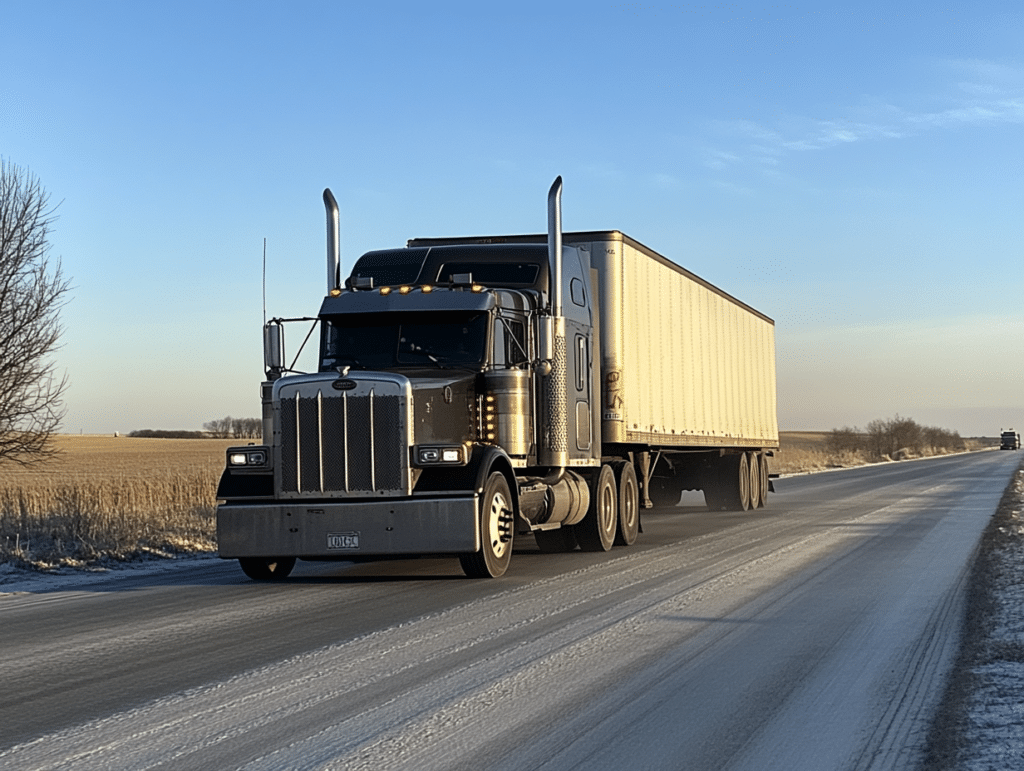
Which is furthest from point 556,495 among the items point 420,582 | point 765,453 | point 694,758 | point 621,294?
point 765,453

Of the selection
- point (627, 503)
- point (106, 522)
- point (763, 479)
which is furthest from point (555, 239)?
point (763, 479)

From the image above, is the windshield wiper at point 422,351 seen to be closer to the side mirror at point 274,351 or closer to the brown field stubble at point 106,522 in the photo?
the side mirror at point 274,351

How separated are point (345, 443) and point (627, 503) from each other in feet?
20.9

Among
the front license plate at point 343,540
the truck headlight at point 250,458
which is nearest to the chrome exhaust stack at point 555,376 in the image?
the front license plate at point 343,540

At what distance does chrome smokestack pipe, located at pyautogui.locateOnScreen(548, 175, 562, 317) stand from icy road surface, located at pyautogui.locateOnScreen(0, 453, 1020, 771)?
3.11 m

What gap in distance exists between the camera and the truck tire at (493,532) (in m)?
12.9

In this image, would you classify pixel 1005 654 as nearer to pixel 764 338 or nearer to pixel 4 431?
pixel 764 338

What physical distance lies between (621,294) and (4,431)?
65.9 feet

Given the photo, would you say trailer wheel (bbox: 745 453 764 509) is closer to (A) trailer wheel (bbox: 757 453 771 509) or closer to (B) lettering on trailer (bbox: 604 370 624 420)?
(A) trailer wheel (bbox: 757 453 771 509)

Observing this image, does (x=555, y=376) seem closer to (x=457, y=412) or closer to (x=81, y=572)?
(x=457, y=412)

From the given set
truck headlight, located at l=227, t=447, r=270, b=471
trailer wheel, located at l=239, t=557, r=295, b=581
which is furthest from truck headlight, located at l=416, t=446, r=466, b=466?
trailer wheel, located at l=239, t=557, r=295, b=581

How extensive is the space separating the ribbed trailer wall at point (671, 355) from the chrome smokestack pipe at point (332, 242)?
128 inches

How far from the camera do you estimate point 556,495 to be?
15.1m

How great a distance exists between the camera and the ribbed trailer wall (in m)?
17.5
